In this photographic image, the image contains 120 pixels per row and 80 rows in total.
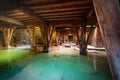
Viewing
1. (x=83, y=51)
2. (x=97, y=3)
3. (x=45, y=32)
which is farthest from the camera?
(x=45, y=32)

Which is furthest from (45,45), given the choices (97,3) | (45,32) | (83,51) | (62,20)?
(97,3)

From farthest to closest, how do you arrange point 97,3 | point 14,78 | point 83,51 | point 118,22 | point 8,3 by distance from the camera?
point 83,51
point 8,3
point 14,78
point 97,3
point 118,22

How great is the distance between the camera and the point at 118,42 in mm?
912

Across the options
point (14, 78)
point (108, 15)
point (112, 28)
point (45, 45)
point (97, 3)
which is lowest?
point (14, 78)

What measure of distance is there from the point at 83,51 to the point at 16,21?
4206mm

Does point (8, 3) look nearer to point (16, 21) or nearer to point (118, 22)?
point (118, 22)

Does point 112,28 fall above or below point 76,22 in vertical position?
below

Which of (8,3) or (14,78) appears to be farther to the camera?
(8,3)

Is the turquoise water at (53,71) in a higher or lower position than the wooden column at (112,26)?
lower

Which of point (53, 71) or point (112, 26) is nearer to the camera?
point (112, 26)

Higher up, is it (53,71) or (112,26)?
(112,26)

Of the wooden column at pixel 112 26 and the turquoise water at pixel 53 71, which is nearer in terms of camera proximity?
the wooden column at pixel 112 26

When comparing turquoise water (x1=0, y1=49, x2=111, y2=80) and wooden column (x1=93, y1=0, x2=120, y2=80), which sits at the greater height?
wooden column (x1=93, y1=0, x2=120, y2=80)

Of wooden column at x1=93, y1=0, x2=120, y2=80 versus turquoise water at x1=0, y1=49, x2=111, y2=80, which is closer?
wooden column at x1=93, y1=0, x2=120, y2=80
